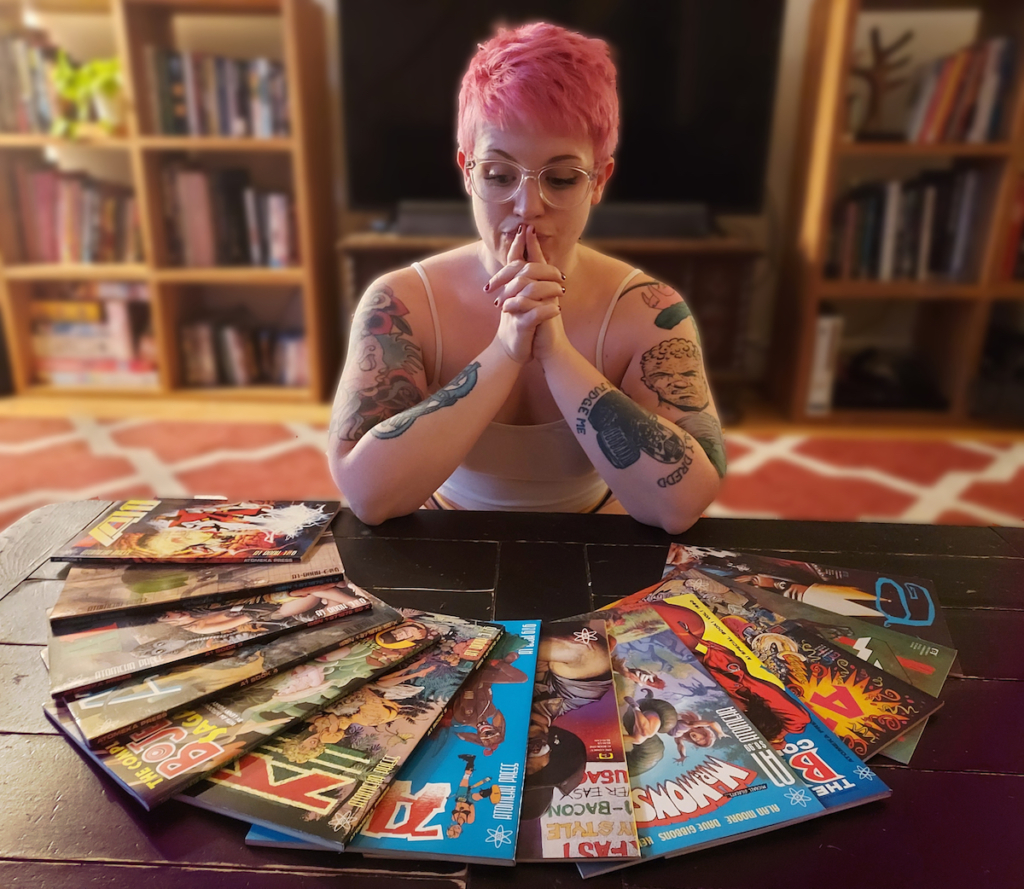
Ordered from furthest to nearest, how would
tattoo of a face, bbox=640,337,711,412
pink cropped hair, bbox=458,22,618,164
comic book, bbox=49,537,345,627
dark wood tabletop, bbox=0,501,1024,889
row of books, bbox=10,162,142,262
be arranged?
row of books, bbox=10,162,142,262, tattoo of a face, bbox=640,337,711,412, pink cropped hair, bbox=458,22,618,164, comic book, bbox=49,537,345,627, dark wood tabletop, bbox=0,501,1024,889

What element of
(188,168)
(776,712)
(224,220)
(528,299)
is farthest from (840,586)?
(188,168)

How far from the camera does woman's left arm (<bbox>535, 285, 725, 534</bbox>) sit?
87 cm

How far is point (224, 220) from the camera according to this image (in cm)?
273

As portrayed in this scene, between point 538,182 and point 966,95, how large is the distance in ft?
7.36

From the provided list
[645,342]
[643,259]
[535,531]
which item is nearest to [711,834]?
[535,531]

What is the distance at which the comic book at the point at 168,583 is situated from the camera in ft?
2.19

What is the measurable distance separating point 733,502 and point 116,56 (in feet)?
8.78

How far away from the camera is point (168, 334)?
2.82m

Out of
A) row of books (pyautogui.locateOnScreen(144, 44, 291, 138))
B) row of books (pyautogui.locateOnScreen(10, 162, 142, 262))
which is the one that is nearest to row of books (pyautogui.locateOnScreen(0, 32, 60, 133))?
row of books (pyautogui.locateOnScreen(10, 162, 142, 262))

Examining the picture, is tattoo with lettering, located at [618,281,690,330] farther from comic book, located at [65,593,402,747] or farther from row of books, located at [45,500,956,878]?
comic book, located at [65,593,402,747]

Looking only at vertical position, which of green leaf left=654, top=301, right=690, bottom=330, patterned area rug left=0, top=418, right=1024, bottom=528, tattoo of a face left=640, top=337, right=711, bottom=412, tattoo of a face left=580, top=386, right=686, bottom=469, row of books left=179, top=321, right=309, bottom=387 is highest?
green leaf left=654, top=301, right=690, bottom=330

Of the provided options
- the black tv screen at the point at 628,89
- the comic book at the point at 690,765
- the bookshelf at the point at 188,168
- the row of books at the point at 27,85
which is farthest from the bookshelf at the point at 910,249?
the row of books at the point at 27,85

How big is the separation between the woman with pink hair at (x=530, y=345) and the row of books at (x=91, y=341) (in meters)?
2.21

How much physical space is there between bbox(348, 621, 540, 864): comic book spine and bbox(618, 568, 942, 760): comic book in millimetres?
189
